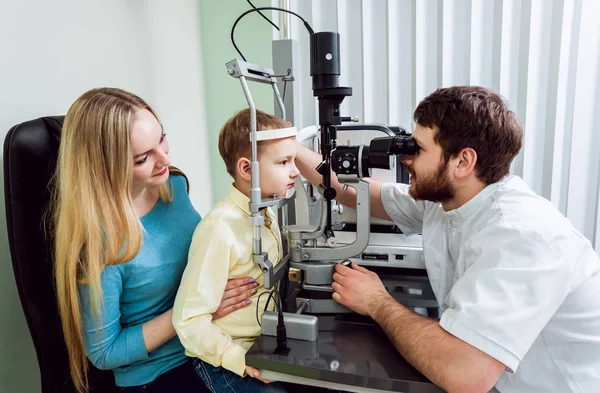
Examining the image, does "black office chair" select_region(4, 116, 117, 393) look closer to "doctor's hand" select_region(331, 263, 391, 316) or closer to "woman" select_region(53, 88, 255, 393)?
"woman" select_region(53, 88, 255, 393)

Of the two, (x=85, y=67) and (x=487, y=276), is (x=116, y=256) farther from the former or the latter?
(x=487, y=276)

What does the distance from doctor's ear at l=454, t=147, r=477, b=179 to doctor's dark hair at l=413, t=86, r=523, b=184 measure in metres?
0.01

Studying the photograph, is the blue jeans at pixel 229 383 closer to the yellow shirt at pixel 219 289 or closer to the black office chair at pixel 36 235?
the yellow shirt at pixel 219 289

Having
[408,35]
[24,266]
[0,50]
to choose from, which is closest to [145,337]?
[24,266]

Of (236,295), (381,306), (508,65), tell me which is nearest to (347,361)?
(381,306)

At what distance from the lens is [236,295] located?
1111 millimetres

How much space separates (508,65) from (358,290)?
131cm

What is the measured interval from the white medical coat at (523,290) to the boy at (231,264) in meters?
0.47

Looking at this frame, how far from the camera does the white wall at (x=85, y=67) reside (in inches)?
47.0

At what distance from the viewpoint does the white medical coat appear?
90 cm

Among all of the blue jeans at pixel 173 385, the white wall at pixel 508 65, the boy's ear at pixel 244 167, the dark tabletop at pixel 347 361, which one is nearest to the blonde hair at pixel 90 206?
the blue jeans at pixel 173 385

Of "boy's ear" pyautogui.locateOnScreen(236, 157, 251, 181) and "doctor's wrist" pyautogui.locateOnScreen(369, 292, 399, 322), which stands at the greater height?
"boy's ear" pyautogui.locateOnScreen(236, 157, 251, 181)

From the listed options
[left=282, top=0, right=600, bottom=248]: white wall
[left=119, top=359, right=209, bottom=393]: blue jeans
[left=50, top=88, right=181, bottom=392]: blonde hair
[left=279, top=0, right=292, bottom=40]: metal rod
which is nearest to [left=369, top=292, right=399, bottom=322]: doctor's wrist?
[left=119, top=359, right=209, bottom=393]: blue jeans

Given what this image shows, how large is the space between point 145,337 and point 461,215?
2.92 feet
